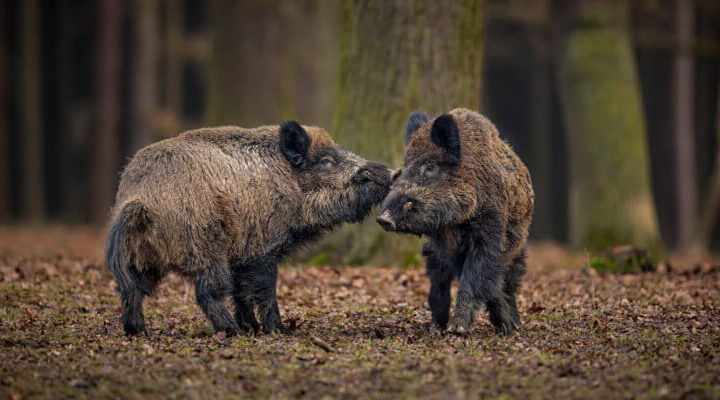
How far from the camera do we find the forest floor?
557cm

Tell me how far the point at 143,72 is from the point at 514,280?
18.2 meters

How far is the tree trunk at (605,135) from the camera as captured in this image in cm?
1481

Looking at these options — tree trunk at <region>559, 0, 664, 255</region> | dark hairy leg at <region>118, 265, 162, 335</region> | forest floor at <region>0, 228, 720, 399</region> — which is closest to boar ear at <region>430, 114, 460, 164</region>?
forest floor at <region>0, 228, 720, 399</region>

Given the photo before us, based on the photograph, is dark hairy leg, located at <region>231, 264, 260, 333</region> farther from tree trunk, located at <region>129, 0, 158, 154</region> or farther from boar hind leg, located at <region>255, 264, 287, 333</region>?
tree trunk, located at <region>129, 0, 158, 154</region>

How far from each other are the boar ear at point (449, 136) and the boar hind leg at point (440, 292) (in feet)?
3.22

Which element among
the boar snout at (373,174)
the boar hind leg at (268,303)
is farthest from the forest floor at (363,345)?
the boar snout at (373,174)

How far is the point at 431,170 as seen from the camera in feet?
25.3

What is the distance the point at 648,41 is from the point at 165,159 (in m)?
14.9

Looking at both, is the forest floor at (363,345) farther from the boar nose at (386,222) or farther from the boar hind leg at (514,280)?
the boar nose at (386,222)

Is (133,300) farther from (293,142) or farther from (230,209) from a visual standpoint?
(293,142)

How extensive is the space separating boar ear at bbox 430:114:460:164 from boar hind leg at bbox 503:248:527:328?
3.95ft

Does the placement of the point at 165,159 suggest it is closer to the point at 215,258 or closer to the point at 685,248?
the point at 215,258

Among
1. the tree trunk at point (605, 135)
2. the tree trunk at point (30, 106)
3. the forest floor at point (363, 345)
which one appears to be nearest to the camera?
the forest floor at point (363, 345)

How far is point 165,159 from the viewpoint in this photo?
7496mm
